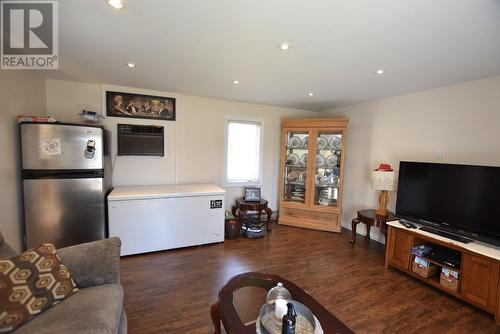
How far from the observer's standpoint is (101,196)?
2.46 m

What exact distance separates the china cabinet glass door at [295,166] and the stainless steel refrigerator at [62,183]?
2870 millimetres

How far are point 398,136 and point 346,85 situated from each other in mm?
1145

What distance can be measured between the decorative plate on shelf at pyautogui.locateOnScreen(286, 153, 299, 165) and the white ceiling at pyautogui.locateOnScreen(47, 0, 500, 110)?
4.96 ft

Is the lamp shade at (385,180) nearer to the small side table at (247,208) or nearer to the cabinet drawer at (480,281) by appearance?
the cabinet drawer at (480,281)

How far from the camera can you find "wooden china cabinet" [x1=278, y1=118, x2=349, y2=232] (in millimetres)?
3701

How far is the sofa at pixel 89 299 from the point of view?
1.11m

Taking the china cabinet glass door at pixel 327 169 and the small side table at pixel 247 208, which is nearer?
the small side table at pixel 247 208

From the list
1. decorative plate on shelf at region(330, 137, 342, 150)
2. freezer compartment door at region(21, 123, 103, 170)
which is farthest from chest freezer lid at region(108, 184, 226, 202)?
decorative plate on shelf at region(330, 137, 342, 150)

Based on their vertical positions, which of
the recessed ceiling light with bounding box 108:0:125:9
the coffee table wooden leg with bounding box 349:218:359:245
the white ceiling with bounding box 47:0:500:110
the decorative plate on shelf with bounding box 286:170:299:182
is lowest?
the coffee table wooden leg with bounding box 349:218:359:245

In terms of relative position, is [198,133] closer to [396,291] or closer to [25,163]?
[25,163]

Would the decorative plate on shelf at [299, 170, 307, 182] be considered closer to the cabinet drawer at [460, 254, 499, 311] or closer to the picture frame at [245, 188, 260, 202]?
the picture frame at [245, 188, 260, 202]

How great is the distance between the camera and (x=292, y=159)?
4.09m

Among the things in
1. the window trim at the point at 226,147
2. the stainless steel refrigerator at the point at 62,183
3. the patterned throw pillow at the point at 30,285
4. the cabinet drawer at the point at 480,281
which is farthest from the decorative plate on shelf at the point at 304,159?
the patterned throw pillow at the point at 30,285

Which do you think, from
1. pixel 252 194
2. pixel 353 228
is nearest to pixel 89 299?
pixel 252 194
